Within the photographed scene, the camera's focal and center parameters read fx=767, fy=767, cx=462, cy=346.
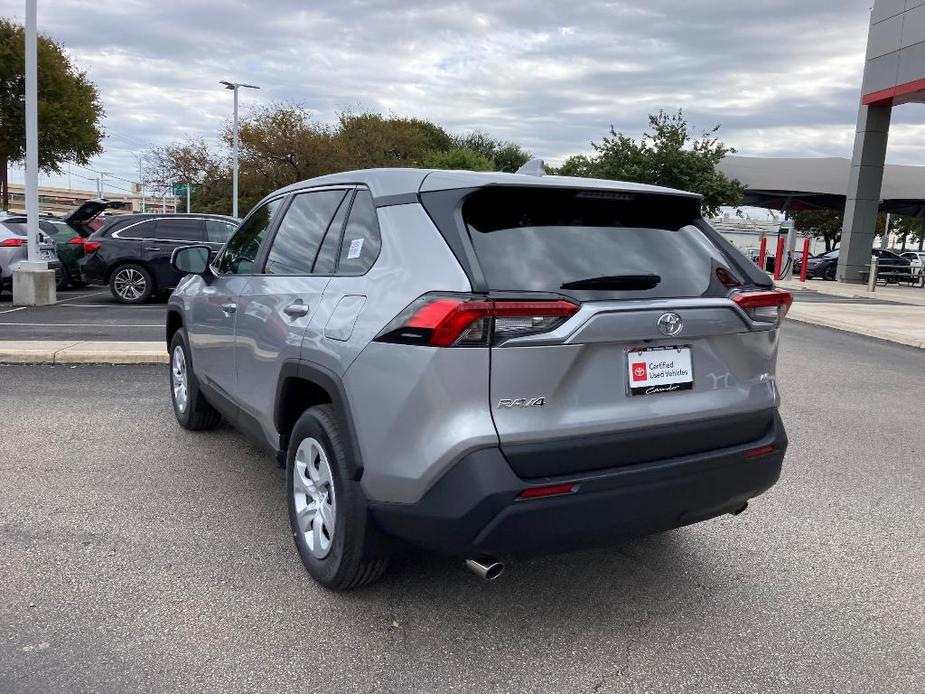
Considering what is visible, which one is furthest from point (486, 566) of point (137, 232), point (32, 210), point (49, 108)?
point (49, 108)

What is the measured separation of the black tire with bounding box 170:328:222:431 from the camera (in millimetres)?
5258

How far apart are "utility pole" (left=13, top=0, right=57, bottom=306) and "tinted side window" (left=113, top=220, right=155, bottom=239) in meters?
1.39

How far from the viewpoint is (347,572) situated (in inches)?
119

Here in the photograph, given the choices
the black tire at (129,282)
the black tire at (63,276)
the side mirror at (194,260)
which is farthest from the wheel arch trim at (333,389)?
the black tire at (63,276)

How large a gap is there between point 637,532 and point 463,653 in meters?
0.78

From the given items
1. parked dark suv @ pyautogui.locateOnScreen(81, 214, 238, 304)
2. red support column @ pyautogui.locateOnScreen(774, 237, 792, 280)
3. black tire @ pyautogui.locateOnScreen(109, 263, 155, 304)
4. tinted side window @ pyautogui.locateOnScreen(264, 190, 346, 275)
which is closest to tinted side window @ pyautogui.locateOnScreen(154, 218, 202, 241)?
parked dark suv @ pyautogui.locateOnScreen(81, 214, 238, 304)

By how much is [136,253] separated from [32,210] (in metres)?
1.92

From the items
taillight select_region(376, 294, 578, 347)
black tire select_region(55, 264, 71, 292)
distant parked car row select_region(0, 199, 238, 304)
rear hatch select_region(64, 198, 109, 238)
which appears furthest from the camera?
rear hatch select_region(64, 198, 109, 238)

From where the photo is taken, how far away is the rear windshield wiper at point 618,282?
9.12 ft

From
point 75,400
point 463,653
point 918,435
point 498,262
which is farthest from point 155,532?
point 918,435

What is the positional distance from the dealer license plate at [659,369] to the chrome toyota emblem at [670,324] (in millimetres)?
71

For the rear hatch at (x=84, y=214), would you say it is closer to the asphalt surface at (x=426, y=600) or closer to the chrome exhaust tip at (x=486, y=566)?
the asphalt surface at (x=426, y=600)

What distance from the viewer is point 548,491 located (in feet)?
8.51

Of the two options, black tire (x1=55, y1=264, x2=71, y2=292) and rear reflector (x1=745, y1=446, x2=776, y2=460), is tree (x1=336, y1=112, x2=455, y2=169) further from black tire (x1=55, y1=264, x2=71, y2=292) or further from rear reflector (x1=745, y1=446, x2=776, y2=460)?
rear reflector (x1=745, y1=446, x2=776, y2=460)
